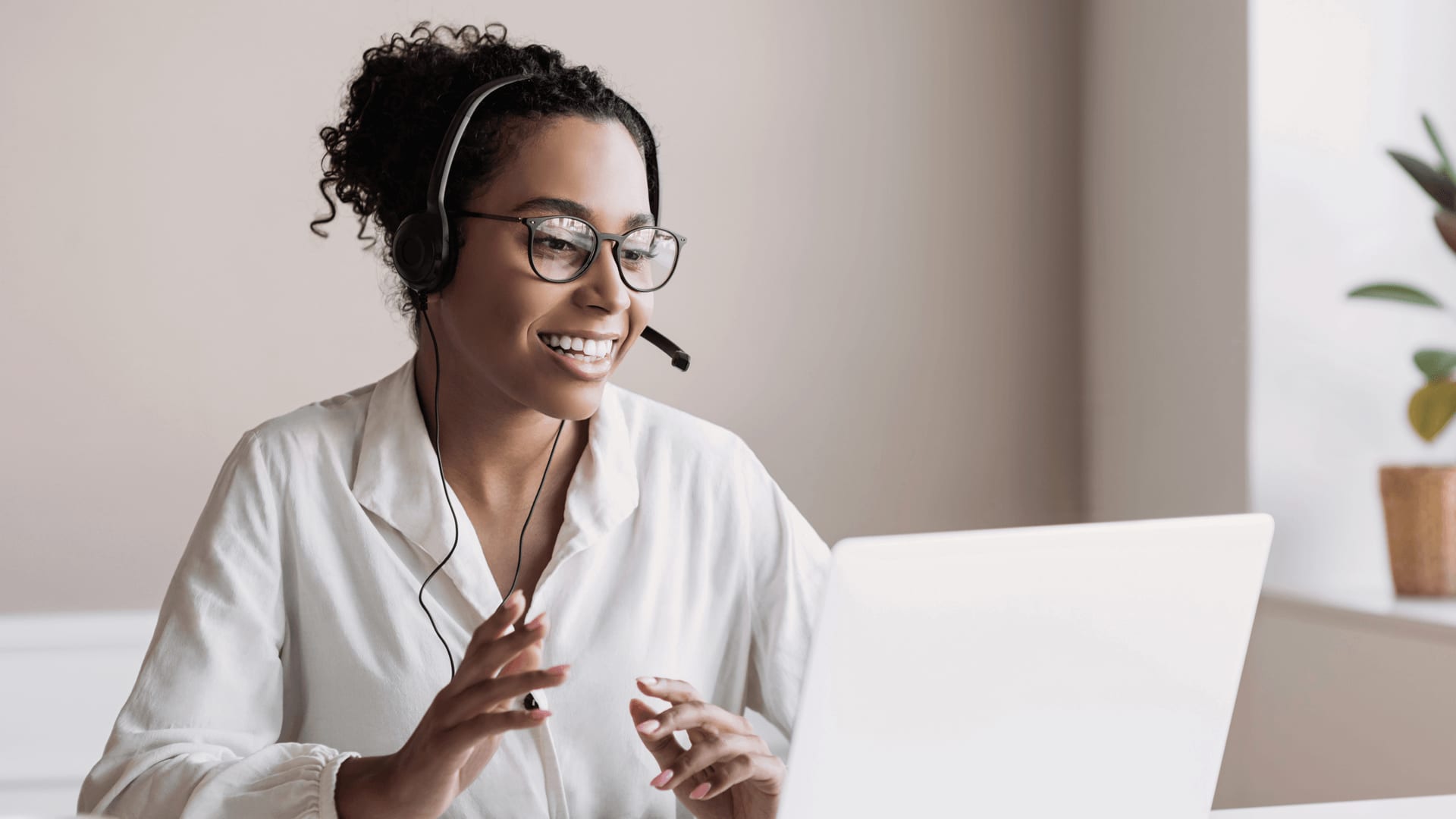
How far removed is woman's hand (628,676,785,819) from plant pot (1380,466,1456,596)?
4.27 ft

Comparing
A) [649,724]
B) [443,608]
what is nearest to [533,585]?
[443,608]

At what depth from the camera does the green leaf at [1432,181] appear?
6.16 feet

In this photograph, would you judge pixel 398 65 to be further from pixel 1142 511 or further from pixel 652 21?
pixel 1142 511

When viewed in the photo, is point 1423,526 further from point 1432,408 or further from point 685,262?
point 685,262

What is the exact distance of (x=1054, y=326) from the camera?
2.54 m

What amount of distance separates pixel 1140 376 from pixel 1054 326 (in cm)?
22

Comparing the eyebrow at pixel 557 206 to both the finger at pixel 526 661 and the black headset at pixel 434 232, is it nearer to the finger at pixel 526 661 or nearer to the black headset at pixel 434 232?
the black headset at pixel 434 232

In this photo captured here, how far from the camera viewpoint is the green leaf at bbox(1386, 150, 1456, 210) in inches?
73.9

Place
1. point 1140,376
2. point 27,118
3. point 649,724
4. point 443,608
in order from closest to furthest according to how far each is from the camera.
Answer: point 649,724, point 443,608, point 27,118, point 1140,376

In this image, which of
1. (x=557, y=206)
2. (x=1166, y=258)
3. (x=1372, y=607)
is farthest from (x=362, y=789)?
(x=1166, y=258)

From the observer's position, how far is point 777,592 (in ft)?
→ 4.22

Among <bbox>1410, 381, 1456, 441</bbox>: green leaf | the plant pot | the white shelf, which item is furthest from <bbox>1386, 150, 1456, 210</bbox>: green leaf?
the white shelf

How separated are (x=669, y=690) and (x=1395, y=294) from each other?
1.52 m

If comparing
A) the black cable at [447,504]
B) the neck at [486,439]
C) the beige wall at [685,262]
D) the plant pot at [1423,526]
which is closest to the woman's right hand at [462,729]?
the black cable at [447,504]
